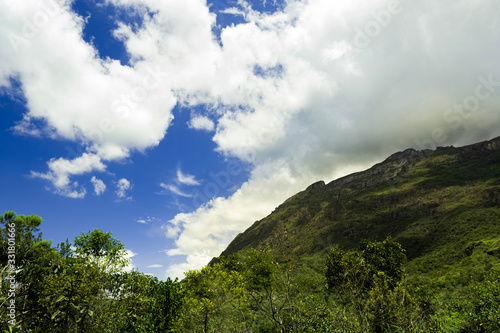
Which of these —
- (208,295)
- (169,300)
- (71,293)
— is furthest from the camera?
(208,295)

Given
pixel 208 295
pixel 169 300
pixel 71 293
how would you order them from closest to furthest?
pixel 71 293, pixel 169 300, pixel 208 295

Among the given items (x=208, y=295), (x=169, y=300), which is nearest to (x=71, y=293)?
(x=169, y=300)

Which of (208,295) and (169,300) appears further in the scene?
(208,295)

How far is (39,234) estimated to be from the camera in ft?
76.3

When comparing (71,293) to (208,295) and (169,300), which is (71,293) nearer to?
(169,300)

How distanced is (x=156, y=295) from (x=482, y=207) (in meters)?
169

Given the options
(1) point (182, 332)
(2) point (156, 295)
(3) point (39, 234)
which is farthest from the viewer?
(1) point (182, 332)

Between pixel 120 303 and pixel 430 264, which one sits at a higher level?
pixel 120 303

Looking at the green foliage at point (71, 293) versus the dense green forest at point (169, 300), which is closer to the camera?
the dense green forest at point (169, 300)

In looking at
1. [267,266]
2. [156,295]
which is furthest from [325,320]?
[156,295]

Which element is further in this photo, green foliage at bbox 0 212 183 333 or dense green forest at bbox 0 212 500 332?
green foliage at bbox 0 212 183 333

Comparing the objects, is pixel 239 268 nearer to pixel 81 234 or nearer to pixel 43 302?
pixel 81 234

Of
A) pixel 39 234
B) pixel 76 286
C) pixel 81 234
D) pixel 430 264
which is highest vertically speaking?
pixel 81 234

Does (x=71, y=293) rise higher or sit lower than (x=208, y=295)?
higher
